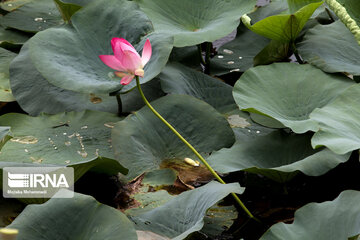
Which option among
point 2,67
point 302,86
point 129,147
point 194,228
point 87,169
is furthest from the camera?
point 2,67

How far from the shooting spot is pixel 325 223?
1.11 m

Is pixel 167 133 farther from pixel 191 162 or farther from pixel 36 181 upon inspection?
pixel 36 181

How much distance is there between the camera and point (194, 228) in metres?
1.07

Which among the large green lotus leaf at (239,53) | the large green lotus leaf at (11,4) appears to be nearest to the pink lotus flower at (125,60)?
the large green lotus leaf at (239,53)

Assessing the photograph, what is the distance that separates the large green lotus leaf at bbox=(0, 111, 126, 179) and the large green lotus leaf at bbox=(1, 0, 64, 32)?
62cm

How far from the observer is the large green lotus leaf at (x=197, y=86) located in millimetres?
1727

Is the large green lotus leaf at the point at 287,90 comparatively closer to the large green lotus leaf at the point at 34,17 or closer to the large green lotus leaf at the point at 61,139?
the large green lotus leaf at the point at 61,139

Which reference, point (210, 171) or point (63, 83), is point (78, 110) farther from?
point (210, 171)

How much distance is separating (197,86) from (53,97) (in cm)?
44

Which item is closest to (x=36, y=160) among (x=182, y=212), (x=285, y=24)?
(x=182, y=212)

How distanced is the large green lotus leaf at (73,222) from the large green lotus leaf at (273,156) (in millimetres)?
355

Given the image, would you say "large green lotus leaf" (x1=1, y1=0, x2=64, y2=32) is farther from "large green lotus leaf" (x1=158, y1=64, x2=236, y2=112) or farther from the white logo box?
the white logo box

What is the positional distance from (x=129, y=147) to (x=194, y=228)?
0.46 meters

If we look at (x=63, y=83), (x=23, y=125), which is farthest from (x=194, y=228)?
(x=23, y=125)
